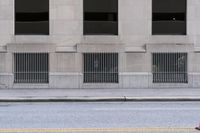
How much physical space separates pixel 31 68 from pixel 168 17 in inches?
252

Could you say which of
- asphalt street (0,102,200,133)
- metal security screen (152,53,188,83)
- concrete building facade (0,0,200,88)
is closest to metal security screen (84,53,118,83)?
concrete building facade (0,0,200,88)

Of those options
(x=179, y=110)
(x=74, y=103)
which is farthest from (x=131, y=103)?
(x=179, y=110)

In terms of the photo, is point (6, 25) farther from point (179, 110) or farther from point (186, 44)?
point (179, 110)

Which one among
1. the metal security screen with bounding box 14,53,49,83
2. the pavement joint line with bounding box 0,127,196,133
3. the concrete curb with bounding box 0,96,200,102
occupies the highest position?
the metal security screen with bounding box 14,53,49,83

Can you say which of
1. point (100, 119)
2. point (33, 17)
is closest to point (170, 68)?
point (33, 17)

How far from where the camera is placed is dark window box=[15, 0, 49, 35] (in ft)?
79.3

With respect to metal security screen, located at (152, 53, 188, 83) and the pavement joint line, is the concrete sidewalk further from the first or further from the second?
the pavement joint line

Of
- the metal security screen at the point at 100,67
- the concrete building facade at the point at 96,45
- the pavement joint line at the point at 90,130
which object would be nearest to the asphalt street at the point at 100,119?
the pavement joint line at the point at 90,130

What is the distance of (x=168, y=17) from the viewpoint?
24.3 meters

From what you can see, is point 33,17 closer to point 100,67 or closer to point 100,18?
point 100,18

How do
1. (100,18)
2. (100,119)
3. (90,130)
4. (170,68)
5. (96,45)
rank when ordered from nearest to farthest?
(90,130), (100,119), (96,45), (170,68), (100,18)

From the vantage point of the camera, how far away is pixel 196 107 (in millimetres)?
16219

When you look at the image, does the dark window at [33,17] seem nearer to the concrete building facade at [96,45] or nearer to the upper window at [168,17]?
the concrete building facade at [96,45]

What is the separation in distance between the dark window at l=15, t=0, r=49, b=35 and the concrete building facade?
0.86 feet
